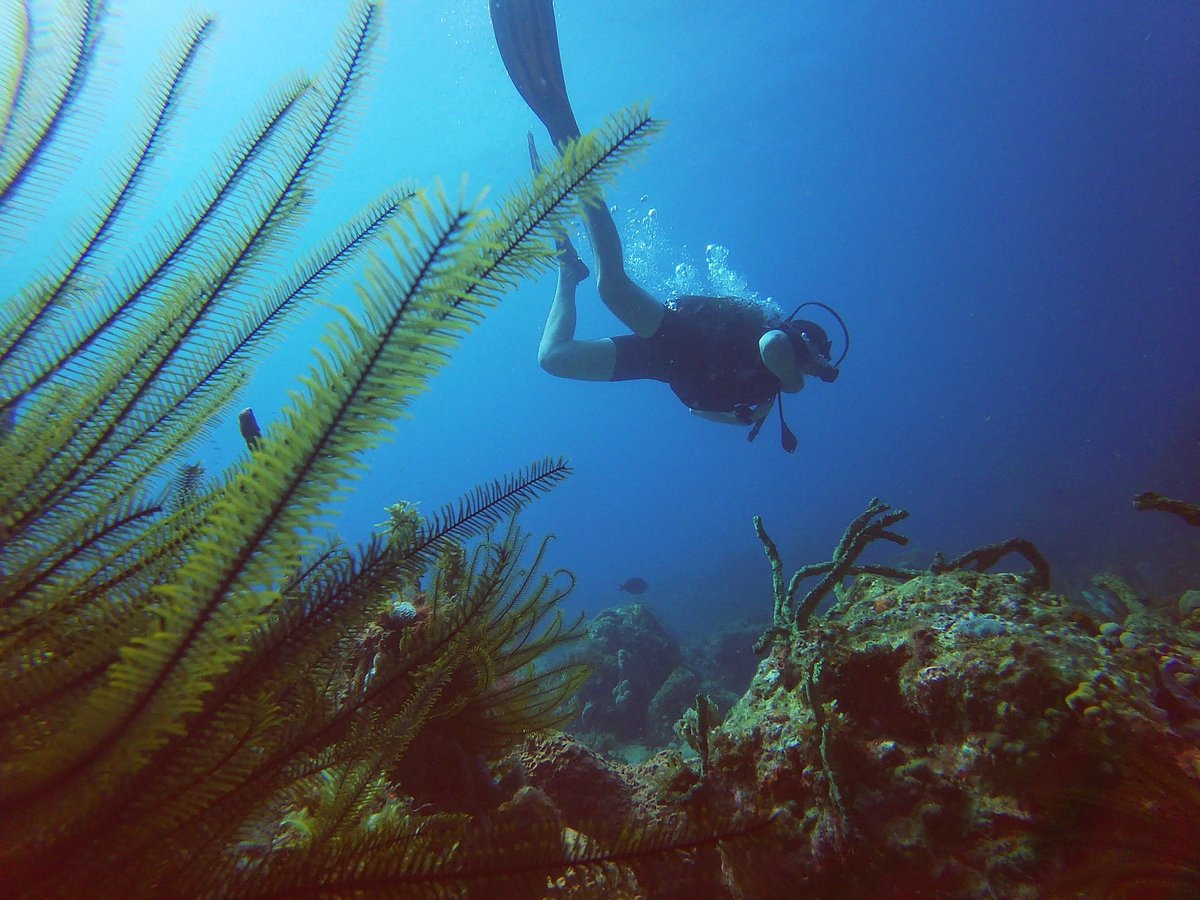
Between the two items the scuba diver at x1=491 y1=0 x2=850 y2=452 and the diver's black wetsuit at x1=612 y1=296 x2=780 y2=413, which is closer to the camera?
the scuba diver at x1=491 y1=0 x2=850 y2=452

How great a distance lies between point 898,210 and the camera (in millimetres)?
60500

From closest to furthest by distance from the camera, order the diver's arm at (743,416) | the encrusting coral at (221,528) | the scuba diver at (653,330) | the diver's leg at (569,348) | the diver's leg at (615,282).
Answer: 1. the encrusting coral at (221,528)
2. the diver's arm at (743,416)
3. the scuba diver at (653,330)
4. the diver's leg at (615,282)
5. the diver's leg at (569,348)

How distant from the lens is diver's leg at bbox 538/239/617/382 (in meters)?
8.49

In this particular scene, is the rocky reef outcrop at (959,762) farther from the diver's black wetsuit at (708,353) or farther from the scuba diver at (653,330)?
the diver's black wetsuit at (708,353)

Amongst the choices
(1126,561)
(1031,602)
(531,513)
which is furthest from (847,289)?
(1031,602)

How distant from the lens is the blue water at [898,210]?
2870 cm

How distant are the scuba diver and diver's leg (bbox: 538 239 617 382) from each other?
19 mm

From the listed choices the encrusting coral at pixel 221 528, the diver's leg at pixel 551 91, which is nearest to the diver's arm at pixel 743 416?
the diver's leg at pixel 551 91

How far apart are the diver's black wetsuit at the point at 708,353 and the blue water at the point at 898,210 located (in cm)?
519

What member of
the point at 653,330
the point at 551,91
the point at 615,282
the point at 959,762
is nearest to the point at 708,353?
the point at 653,330

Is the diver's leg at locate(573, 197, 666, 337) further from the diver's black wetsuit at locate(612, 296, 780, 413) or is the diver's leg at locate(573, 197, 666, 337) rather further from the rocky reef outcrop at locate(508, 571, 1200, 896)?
the rocky reef outcrop at locate(508, 571, 1200, 896)

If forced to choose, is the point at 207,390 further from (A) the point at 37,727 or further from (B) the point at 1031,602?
(B) the point at 1031,602

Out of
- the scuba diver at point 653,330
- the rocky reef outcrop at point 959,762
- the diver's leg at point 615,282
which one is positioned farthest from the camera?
the diver's leg at point 615,282

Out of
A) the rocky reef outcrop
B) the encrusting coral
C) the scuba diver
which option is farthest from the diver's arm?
the encrusting coral
